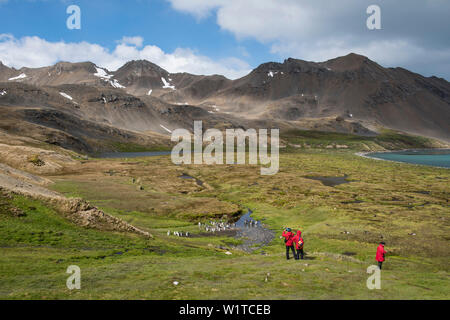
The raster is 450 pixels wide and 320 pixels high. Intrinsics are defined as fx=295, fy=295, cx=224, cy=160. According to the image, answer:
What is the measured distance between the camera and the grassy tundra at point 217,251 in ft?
61.2

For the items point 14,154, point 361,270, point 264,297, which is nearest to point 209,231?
point 361,270

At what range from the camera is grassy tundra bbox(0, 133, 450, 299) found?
1864cm

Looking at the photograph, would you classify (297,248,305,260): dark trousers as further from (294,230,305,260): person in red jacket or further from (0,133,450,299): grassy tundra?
(0,133,450,299): grassy tundra

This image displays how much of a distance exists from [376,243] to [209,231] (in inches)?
992

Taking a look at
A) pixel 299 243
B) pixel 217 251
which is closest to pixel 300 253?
pixel 299 243

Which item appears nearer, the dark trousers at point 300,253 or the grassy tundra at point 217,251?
the grassy tundra at point 217,251

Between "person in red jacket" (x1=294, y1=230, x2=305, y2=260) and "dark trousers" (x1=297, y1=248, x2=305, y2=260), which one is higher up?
"person in red jacket" (x1=294, y1=230, x2=305, y2=260)

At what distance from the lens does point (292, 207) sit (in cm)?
6600

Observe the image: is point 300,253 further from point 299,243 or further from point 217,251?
point 217,251

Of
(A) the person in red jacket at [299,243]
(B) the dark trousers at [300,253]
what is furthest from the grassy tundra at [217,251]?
(A) the person in red jacket at [299,243]

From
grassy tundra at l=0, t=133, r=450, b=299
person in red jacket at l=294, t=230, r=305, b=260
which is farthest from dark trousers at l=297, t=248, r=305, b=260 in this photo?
grassy tundra at l=0, t=133, r=450, b=299

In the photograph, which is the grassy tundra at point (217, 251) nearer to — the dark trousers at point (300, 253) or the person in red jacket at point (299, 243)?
the dark trousers at point (300, 253)

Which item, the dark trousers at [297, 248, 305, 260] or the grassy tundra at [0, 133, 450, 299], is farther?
the dark trousers at [297, 248, 305, 260]

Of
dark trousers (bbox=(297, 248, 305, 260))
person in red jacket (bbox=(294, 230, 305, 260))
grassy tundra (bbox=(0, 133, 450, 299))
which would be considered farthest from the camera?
dark trousers (bbox=(297, 248, 305, 260))
